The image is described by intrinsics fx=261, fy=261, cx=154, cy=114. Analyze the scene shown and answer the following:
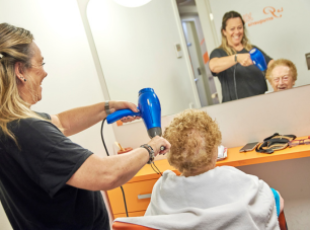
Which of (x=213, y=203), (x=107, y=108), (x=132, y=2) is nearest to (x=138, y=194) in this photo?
(x=107, y=108)

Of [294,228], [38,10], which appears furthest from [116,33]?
[294,228]

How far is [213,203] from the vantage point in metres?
0.98

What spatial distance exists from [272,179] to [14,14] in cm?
213

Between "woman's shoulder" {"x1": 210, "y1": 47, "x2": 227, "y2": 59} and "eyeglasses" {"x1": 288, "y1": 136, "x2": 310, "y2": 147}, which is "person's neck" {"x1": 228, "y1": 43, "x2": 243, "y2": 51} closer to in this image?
"woman's shoulder" {"x1": 210, "y1": 47, "x2": 227, "y2": 59}

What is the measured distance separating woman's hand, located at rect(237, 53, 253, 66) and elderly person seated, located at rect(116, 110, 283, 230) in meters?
0.90

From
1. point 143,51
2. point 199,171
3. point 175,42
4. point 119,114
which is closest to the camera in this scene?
point 199,171

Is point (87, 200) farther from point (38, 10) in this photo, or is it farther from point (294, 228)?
point (294, 228)

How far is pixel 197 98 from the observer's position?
2014 mm

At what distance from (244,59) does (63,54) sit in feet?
4.44

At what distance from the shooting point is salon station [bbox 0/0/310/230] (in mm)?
1737

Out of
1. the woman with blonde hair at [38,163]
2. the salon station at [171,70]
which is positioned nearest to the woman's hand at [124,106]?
the woman with blonde hair at [38,163]

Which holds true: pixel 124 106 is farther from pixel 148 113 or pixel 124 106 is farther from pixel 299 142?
pixel 299 142

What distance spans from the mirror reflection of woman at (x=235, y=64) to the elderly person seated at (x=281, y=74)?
0.04 metres

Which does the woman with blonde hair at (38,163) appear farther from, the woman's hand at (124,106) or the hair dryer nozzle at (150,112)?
the woman's hand at (124,106)
